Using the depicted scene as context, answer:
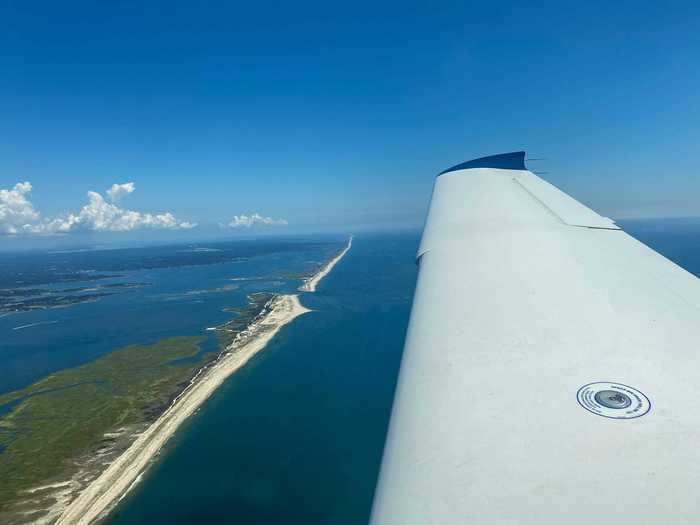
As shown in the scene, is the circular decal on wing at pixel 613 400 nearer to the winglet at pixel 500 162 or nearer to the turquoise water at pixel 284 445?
the winglet at pixel 500 162

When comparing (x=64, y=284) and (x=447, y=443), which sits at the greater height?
(x=447, y=443)

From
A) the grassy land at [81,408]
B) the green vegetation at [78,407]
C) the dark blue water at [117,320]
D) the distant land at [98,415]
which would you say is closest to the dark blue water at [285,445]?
the distant land at [98,415]

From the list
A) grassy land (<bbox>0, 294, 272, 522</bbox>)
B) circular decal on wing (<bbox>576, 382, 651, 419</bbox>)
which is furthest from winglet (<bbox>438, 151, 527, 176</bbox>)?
grassy land (<bbox>0, 294, 272, 522</bbox>)

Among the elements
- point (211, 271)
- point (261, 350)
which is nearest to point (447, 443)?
point (261, 350)

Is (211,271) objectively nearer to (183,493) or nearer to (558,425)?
(183,493)

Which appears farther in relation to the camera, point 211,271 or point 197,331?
point 211,271

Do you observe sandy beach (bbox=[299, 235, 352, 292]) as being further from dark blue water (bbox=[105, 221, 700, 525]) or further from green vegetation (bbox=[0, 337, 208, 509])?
green vegetation (bbox=[0, 337, 208, 509])
